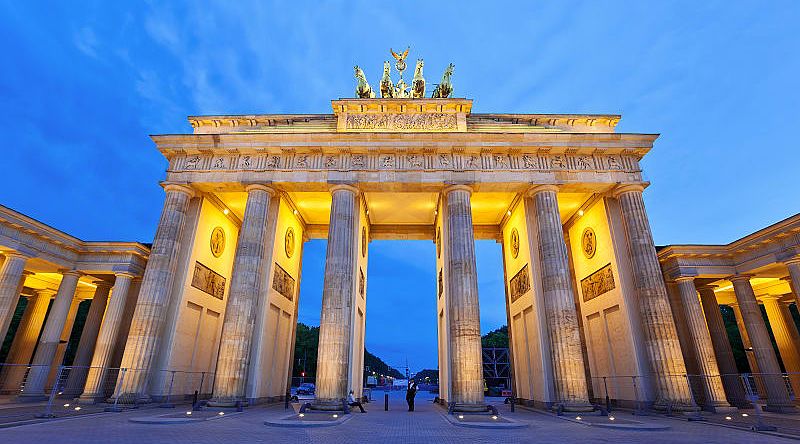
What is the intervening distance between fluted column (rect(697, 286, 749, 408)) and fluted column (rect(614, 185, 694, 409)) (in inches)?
178

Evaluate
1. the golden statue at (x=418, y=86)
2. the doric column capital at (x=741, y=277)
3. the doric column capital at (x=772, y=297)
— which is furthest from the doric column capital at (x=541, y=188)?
the doric column capital at (x=772, y=297)

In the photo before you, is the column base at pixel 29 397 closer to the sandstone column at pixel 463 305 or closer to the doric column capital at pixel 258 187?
the doric column capital at pixel 258 187

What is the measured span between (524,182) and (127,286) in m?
22.6

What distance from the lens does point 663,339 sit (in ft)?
55.3

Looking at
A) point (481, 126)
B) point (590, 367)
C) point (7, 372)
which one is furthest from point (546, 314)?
point (7, 372)

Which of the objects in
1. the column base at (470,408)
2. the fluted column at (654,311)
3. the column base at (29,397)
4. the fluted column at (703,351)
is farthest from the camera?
the column base at (29,397)

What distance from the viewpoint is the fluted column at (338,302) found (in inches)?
648

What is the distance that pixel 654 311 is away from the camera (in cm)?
1730

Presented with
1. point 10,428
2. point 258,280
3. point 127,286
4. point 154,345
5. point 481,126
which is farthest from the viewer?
point 481,126

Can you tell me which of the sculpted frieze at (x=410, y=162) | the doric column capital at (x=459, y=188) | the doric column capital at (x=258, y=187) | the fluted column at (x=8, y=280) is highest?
the sculpted frieze at (x=410, y=162)

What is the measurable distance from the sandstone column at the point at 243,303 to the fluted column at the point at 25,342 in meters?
16.3

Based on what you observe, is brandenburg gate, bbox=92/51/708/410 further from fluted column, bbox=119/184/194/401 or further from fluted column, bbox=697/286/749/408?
fluted column, bbox=697/286/749/408

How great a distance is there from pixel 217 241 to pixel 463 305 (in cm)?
1555

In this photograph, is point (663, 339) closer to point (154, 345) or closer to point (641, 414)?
point (641, 414)
